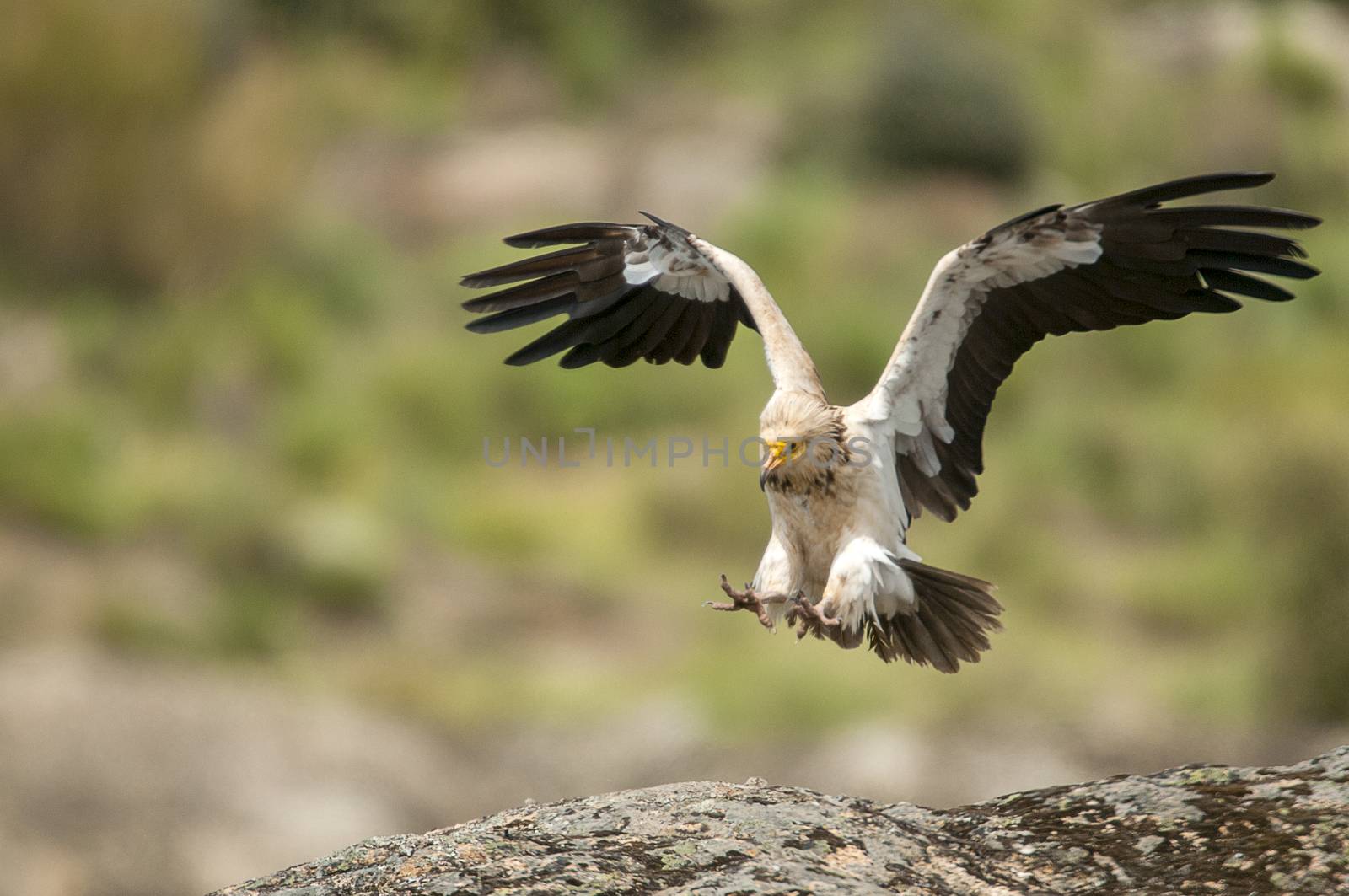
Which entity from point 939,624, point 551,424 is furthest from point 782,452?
point 551,424

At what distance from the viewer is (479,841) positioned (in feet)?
13.6

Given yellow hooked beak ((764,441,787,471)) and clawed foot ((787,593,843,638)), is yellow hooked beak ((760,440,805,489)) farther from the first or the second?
clawed foot ((787,593,843,638))

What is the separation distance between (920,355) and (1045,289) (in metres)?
0.54

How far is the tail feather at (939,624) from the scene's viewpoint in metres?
6.18

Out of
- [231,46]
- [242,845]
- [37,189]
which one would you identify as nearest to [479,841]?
[242,845]

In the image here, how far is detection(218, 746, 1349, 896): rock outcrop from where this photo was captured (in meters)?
3.95

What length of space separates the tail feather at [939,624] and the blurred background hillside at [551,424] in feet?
16.1

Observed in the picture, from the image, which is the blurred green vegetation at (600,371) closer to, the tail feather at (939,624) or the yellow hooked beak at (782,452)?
the tail feather at (939,624)

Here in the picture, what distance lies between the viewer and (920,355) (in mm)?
6375

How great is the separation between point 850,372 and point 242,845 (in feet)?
38.3

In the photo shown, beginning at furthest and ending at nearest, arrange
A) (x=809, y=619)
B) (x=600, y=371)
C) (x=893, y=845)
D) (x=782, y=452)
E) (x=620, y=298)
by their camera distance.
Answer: (x=600, y=371)
(x=620, y=298)
(x=782, y=452)
(x=809, y=619)
(x=893, y=845)

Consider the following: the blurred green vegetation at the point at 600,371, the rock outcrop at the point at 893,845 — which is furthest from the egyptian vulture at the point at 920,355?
the blurred green vegetation at the point at 600,371

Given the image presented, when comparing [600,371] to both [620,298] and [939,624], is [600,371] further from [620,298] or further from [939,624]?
[939,624]

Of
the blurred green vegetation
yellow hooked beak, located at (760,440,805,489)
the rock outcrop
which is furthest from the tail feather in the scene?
the blurred green vegetation
